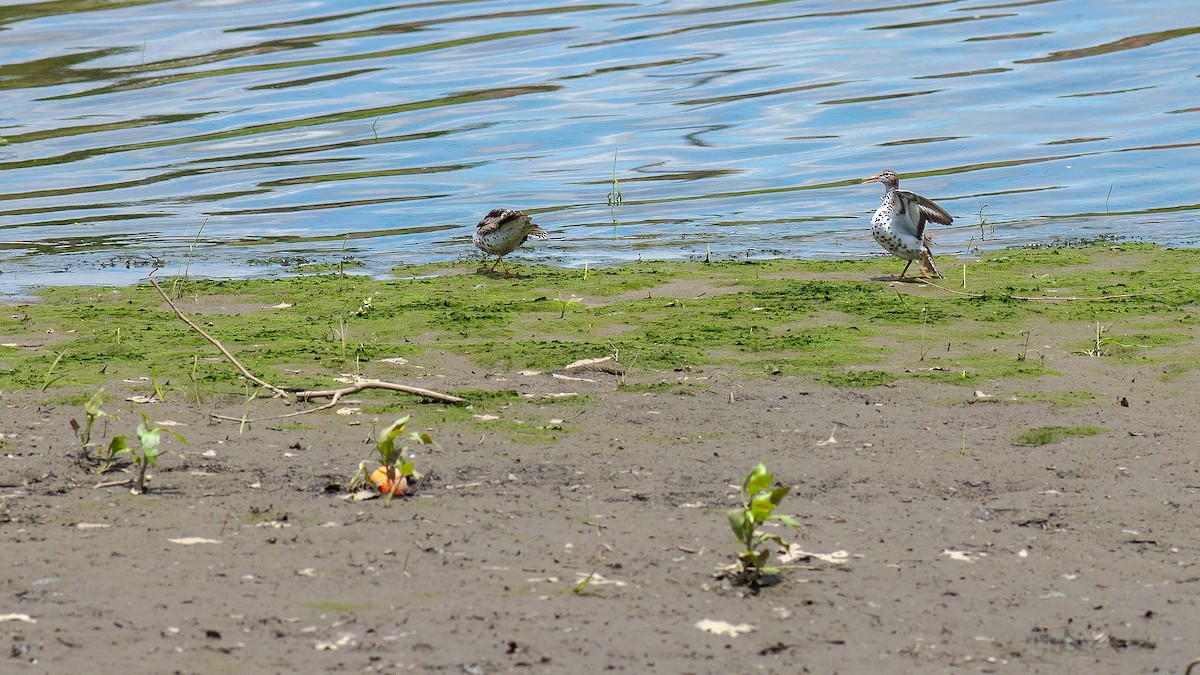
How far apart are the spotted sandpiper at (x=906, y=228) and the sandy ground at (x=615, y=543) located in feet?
11.0

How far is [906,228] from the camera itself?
915cm

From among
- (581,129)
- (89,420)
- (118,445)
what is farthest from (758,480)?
(581,129)

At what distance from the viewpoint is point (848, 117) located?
1666 centimetres

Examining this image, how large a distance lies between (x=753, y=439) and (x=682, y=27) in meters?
18.7

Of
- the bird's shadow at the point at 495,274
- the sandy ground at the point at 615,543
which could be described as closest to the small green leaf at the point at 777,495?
the sandy ground at the point at 615,543

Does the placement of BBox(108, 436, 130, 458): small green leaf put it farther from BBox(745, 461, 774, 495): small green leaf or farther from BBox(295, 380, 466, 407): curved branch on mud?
BBox(745, 461, 774, 495): small green leaf

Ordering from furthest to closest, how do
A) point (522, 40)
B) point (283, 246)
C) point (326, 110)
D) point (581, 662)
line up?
→ 1. point (522, 40)
2. point (326, 110)
3. point (283, 246)
4. point (581, 662)

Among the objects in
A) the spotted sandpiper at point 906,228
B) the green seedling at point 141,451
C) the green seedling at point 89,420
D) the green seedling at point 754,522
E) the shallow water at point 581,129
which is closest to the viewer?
the green seedling at point 754,522

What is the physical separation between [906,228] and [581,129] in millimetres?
7694

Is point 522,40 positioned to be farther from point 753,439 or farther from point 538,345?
point 753,439

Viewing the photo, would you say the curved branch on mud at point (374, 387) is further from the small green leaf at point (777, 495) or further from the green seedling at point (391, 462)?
the small green leaf at point (777, 495)

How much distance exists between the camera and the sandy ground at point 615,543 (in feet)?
11.3

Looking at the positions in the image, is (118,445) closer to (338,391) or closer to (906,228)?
(338,391)

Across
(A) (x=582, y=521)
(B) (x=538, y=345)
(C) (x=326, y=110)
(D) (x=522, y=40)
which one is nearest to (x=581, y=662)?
(A) (x=582, y=521)
